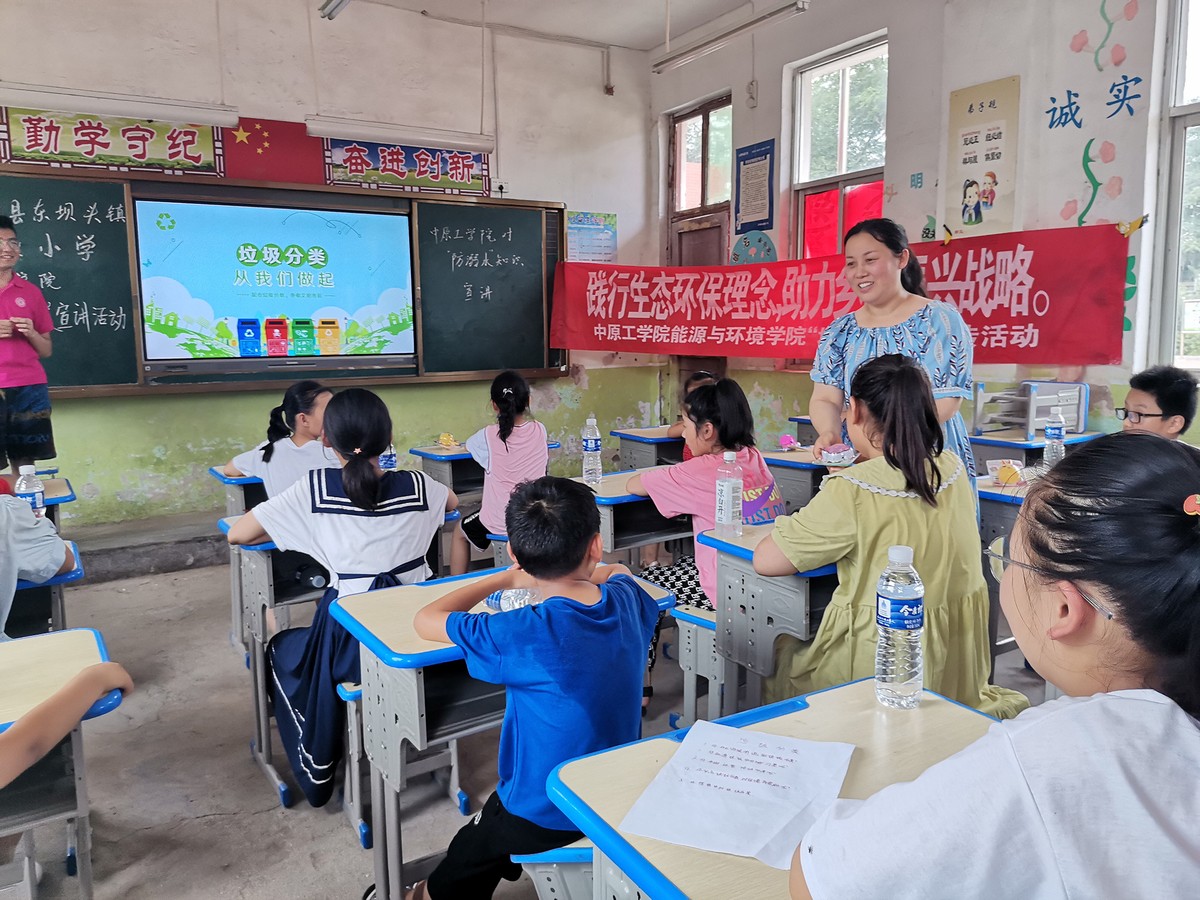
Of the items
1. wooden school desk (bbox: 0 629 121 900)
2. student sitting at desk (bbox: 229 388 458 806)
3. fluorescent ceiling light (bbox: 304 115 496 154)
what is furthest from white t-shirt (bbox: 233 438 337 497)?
fluorescent ceiling light (bbox: 304 115 496 154)

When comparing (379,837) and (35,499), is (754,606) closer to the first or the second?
(379,837)

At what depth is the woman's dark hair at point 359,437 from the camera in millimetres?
1931

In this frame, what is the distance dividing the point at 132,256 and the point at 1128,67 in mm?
5343

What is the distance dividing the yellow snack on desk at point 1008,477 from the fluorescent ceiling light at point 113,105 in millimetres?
4730

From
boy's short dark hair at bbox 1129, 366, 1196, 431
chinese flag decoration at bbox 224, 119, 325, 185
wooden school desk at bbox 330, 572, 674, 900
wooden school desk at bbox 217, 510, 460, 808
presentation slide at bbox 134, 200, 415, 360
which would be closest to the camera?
wooden school desk at bbox 330, 572, 674, 900

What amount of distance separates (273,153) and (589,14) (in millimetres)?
2464

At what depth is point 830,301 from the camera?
15.5 ft

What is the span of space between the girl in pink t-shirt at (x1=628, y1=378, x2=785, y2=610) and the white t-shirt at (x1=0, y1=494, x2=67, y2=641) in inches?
64.0

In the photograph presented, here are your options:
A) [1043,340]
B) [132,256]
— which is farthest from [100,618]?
[1043,340]

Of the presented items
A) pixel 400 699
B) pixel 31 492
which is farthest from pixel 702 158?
pixel 400 699

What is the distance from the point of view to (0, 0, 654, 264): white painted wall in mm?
4543

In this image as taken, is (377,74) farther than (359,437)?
Yes

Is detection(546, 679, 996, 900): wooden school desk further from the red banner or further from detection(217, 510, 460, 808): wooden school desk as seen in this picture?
the red banner

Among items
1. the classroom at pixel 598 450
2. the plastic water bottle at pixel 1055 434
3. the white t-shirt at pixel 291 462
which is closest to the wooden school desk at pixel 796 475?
the classroom at pixel 598 450
